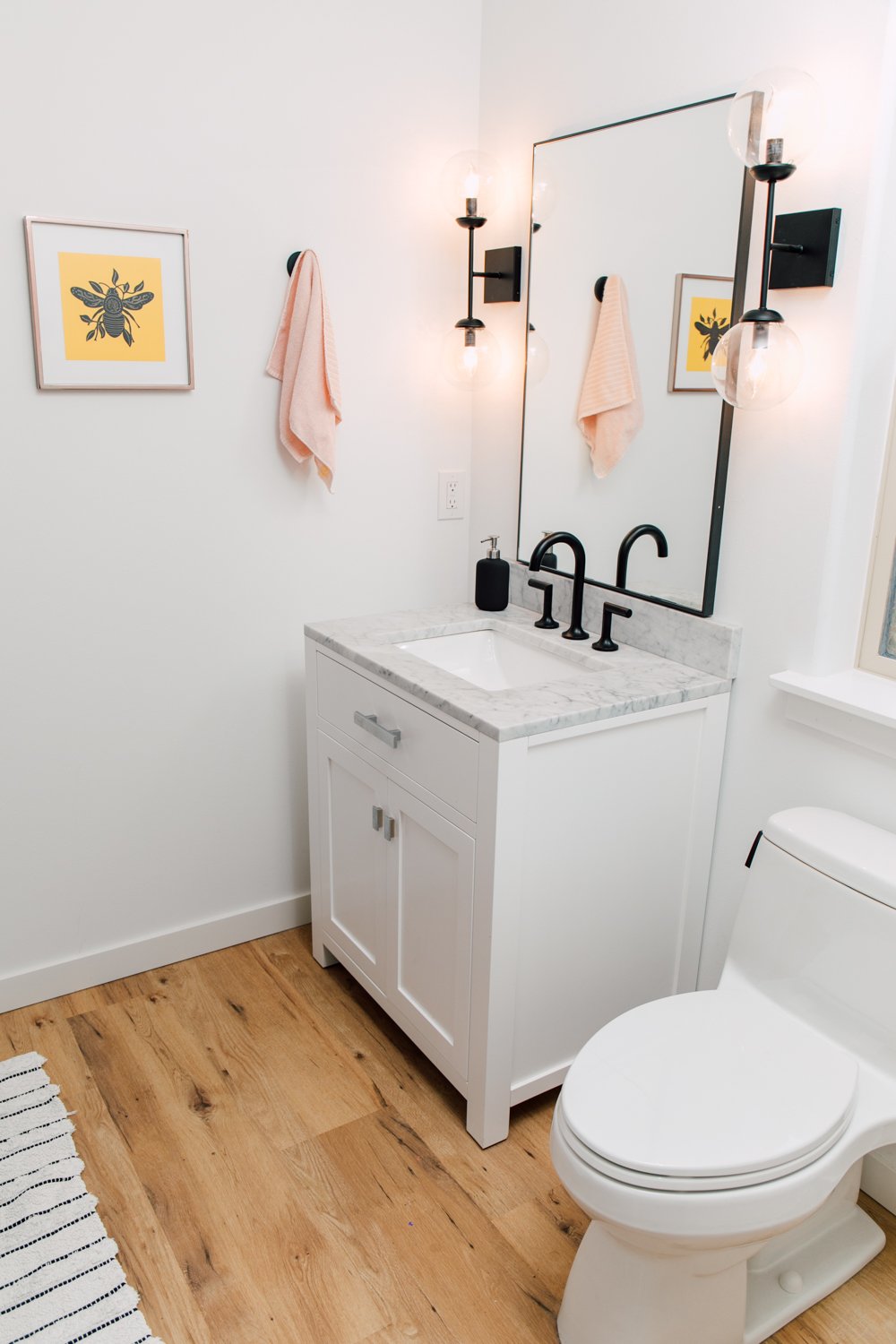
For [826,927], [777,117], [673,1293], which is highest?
[777,117]

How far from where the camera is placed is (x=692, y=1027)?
4.96 ft

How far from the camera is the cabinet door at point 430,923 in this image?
179 centimetres

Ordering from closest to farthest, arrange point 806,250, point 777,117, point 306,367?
point 777,117 < point 806,250 < point 306,367

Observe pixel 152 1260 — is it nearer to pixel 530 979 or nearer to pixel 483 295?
pixel 530 979

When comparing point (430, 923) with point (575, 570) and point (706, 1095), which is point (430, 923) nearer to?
point (706, 1095)

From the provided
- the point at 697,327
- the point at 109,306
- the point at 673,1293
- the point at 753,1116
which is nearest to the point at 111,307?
the point at 109,306

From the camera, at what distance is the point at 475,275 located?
2.34 meters

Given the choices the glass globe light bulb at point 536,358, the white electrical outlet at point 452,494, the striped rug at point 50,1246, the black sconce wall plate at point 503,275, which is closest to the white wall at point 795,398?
the black sconce wall plate at point 503,275

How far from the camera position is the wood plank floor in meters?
1.55

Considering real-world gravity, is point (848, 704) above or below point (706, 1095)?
above

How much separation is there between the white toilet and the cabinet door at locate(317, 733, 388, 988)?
0.68 metres

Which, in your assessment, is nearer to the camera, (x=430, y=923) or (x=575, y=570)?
(x=430, y=923)

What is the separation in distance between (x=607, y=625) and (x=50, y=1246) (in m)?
1.48

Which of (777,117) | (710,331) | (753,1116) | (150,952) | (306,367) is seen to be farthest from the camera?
(150,952)
